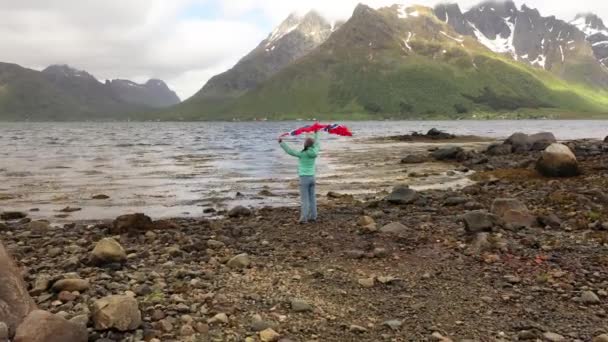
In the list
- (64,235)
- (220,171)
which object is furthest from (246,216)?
(220,171)

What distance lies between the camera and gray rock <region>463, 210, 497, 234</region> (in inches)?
604

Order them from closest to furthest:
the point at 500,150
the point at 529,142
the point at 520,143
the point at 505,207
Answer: the point at 505,207, the point at 500,150, the point at 520,143, the point at 529,142

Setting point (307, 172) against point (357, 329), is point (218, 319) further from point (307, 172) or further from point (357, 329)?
point (307, 172)

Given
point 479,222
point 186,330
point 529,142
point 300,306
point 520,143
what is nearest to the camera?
point 186,330

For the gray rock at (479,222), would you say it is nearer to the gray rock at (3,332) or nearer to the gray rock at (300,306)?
the gray rock at (300,306)

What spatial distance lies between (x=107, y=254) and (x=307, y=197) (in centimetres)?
767

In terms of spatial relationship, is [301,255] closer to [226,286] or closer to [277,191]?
[226,286]

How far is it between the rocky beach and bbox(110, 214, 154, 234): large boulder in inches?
1.7

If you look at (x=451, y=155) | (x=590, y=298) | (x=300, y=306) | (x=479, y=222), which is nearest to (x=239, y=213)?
(x=479, y=222)

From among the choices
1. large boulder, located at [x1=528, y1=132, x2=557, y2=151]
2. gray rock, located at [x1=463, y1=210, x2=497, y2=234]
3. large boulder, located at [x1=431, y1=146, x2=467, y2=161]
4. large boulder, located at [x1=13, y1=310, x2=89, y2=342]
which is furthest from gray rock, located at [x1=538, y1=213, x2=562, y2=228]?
large boulder, located at [x1=528, y1=132, x2=557, y2=151]

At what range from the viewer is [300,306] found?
Result: 9.90 meters

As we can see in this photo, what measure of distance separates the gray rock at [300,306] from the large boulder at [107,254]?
15.7ft

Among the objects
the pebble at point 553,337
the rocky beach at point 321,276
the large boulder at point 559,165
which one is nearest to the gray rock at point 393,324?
the rocky beach at point 321,276

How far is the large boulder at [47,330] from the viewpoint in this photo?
749 centimetres
